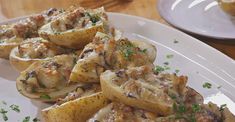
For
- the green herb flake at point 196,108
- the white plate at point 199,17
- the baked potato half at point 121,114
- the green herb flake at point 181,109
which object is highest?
the baked potato half at point 121,114

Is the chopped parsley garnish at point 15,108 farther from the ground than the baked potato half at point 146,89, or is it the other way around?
the baked potato half at point 146,89

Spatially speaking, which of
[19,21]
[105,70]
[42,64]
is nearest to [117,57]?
[105,70]

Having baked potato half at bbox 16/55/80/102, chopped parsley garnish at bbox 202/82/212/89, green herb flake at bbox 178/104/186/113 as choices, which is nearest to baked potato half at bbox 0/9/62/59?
baked potato half at bbox 16/55/80/102

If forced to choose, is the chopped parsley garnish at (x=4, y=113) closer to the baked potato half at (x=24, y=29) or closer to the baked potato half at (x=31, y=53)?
the baked potato half at (x=31, y=53)

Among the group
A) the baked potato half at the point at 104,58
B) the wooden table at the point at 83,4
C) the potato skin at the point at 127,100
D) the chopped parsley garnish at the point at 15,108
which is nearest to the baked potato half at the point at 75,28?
the baked potato half at the point at 104,58

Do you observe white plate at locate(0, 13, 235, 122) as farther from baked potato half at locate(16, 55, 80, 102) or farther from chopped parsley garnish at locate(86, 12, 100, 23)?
chopped parsley garnish at locate(86, 12, 100, 23)

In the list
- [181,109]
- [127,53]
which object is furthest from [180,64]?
[181,109]

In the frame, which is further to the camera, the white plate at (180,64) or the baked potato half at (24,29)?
the baked potato half at (24,29)
